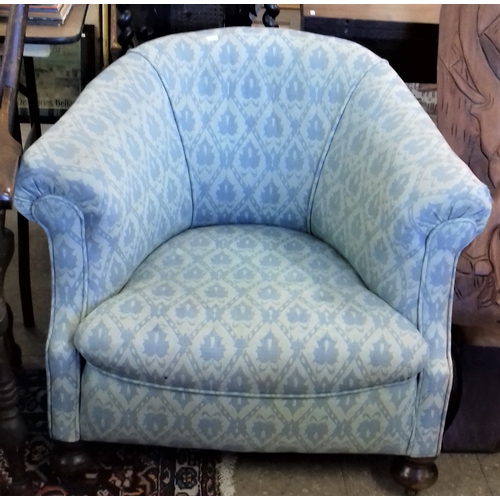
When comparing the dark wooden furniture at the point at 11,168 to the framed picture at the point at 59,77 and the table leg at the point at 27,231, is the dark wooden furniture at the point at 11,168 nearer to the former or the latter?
the table leg at the point at 27,231

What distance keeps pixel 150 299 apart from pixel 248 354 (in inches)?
7.9

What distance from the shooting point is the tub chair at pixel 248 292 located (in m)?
1.05

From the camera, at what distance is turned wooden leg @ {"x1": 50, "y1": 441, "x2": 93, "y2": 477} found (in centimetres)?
118

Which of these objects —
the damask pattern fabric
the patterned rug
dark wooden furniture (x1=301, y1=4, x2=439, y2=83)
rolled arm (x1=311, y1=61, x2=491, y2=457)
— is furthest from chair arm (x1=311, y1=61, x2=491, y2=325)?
the patterned rug

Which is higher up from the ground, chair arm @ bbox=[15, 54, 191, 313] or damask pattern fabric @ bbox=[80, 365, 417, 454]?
chair arm @ bbox=[15, 54, 191, 313]

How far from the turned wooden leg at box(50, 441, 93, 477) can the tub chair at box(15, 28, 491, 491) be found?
3 cm

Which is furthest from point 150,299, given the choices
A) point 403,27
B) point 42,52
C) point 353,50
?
point 403,27

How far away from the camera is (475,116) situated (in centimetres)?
145

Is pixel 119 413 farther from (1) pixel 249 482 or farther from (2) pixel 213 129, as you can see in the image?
(2) pixel 213 129

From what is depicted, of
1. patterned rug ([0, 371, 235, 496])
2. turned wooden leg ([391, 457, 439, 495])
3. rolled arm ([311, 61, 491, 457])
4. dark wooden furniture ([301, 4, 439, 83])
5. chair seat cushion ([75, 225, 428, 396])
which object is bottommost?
patterned rug ([0, 371, 235, 496])

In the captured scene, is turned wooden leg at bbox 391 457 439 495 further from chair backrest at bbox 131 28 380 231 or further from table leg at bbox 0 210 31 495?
table leg at bbox 0 210 31 495

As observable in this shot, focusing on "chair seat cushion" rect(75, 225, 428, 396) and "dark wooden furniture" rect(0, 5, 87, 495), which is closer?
"dark wooden furniture" rect(0, 5, 87, 495)

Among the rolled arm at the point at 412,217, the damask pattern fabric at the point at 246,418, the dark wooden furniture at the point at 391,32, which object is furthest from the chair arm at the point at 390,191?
the dark wooden furniture at the point at 391,32

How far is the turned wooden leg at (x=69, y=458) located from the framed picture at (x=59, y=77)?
131 centimetres
